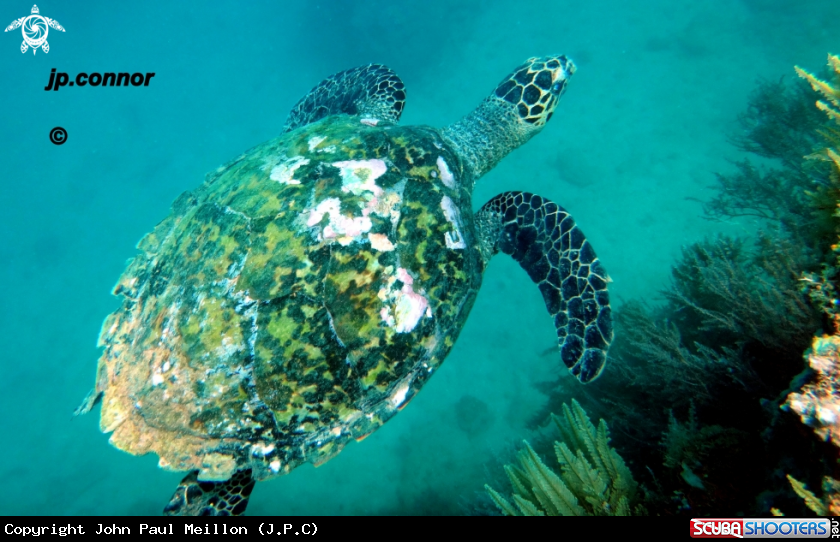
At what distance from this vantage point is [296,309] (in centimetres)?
256

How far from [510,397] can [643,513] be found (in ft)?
20.0

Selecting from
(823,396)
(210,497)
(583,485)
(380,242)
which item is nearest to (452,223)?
(380,242)

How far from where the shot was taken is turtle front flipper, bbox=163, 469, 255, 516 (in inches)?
107

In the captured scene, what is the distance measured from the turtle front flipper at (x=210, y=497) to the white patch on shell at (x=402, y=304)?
5.06 feet

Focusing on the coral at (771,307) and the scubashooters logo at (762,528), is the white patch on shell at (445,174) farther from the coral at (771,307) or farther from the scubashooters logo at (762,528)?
the scubashooters logo at (762,528)

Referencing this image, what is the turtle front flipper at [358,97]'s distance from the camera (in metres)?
4.88

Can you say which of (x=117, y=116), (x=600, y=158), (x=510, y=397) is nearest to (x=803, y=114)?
(x=600, y=158)

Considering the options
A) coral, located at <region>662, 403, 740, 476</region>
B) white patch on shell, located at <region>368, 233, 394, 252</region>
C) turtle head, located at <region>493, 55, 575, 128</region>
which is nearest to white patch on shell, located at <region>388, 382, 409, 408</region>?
white patch on shell, located at <region>368, 233, 394, 252</region>

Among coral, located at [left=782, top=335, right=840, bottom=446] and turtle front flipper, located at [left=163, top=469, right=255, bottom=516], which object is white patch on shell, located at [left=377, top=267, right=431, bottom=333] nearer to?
turtle front flipper, located at [left=163, top=469, right=255, bottom=516]

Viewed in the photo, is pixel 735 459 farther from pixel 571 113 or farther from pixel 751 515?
pixel 571 113

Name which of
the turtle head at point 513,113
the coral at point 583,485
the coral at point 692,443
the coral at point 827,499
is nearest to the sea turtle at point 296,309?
the coral at point 583,485

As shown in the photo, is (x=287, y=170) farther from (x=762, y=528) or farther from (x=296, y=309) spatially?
(x=762, y=528)

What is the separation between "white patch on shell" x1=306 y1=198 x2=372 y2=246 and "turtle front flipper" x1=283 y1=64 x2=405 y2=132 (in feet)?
7.52

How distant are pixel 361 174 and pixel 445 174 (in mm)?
866
